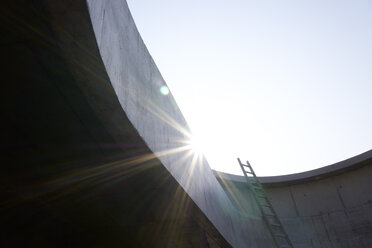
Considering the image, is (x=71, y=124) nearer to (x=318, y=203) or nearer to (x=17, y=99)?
(x=17, y=99)

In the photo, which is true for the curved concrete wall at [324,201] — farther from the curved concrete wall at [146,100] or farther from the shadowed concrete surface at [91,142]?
the curved concrete wall at [146,100]

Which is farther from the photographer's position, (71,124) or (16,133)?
(16,133)

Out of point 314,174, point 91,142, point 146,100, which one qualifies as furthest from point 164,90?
point 314,174

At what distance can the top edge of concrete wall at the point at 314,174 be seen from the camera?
9.76 meters

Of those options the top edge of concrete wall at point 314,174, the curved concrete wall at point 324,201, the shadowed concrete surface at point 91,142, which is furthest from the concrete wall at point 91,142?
the curved concrete wall at point 324,201

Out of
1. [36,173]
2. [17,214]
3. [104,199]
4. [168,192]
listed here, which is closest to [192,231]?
[168,192]

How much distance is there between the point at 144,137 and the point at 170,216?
80.2 inches

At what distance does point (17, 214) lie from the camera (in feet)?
16.8

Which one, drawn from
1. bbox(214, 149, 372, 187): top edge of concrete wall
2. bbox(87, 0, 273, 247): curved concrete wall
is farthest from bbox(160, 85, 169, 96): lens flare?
bbox(214, 149, 372, 187): top edge of concrete wall

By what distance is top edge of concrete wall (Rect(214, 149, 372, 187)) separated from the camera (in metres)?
9.76

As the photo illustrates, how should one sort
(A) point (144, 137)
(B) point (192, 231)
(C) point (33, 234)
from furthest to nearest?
(C) point (33, 234) < (B) point (192, 231) < (A) point (144, 137)

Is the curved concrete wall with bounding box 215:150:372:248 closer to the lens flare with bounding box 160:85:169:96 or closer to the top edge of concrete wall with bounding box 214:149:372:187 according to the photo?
the top edge of concrete wall with bounding box 214:149:372:187

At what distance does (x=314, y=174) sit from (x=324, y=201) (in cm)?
106

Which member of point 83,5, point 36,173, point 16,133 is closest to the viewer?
point 83,5
